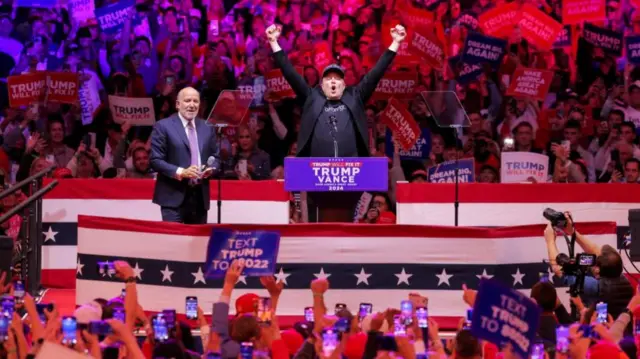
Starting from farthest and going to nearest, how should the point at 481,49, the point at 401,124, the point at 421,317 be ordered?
1. the point at 481,49
2. the point at 401,124
3. the point at 421,317

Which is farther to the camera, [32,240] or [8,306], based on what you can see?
[32,240]

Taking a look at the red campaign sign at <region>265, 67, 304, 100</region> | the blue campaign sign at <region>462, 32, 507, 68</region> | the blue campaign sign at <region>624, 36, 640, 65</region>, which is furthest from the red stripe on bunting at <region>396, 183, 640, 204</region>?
the blue campaign sign at <region>624, 36, 640, 65</region>

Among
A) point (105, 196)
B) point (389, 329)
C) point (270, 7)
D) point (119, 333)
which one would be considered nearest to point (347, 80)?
point (270, 7)

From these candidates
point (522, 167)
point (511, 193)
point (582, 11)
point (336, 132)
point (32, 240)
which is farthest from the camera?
point (582, 11)

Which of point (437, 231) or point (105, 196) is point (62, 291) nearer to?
point (105, 196)

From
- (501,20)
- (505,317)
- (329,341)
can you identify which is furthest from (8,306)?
(501,20)

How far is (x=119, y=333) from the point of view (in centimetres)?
554

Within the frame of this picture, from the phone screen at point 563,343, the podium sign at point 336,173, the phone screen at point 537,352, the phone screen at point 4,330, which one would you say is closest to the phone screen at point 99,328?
the phone screen at point 4,330

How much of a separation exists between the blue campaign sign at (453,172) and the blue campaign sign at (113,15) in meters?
5.43

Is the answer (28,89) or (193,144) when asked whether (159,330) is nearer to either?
(193,144)

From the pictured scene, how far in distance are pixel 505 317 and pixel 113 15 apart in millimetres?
11103

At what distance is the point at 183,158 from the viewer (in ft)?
35.1

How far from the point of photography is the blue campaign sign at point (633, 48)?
1608 cm

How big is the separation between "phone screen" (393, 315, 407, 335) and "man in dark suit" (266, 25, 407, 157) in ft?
12.8
